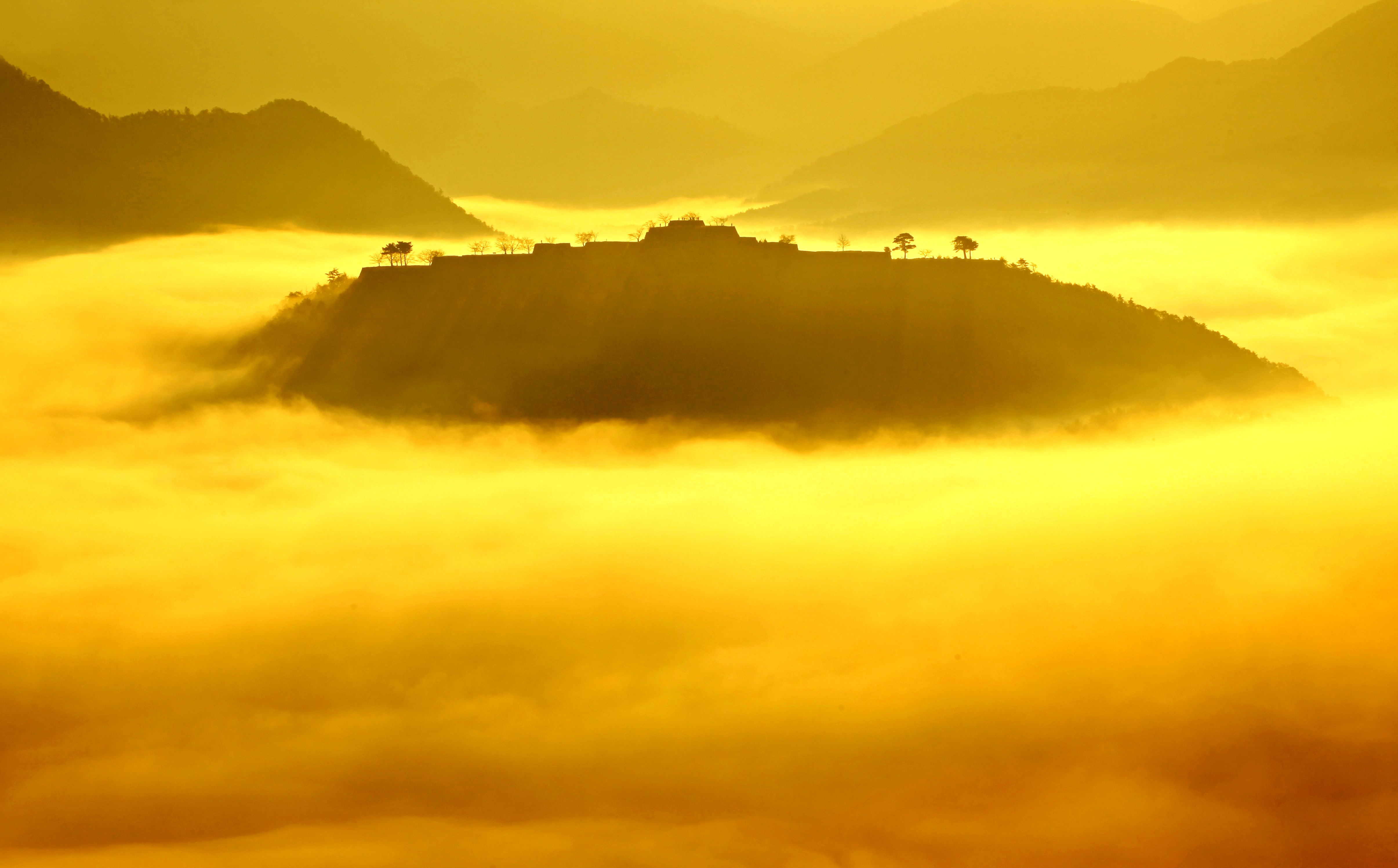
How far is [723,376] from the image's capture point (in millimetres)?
184500

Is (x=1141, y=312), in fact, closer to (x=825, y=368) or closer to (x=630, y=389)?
(x=825, y=368)

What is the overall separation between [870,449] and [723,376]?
20.8m

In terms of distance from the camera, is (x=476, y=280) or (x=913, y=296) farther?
(x=476, y=280)

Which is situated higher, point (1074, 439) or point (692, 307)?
point (692, 307)

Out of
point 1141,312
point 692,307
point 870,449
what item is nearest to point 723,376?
point 692,307

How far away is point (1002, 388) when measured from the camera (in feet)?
599

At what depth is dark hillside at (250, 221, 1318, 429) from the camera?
182375 millimetres

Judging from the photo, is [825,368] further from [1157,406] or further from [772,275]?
[1157,406]

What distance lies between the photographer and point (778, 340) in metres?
183

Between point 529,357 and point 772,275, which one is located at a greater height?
point 772,275

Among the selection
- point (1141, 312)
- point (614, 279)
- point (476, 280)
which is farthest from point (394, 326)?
point (1141, 312)

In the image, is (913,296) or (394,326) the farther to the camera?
(394,326)

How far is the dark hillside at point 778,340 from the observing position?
182 metres

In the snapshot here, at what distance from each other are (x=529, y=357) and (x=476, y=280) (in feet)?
45.9
